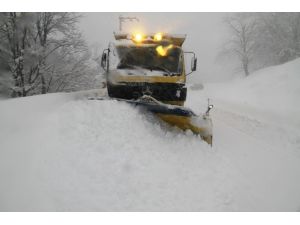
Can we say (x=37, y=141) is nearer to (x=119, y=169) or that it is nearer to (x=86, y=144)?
(x=86, y=144)

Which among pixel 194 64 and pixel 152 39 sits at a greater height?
pixel 152 39

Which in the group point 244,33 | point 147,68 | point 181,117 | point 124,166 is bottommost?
point 124,166

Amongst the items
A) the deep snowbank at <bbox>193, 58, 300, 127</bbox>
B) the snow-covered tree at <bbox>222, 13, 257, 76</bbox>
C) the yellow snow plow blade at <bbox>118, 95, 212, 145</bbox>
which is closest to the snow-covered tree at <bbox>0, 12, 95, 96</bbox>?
the deep snowbank at <bbox>193, 58, 300, 127</bbox>

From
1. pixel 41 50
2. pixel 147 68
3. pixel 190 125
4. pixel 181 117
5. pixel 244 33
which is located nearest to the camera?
pixel 181 117

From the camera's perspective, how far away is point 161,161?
5.59 metres

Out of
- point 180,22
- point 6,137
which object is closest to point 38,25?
point 6,137

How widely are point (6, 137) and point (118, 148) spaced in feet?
6.93

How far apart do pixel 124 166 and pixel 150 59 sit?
3.71 m

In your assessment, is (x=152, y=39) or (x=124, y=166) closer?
(x=124, y=166)

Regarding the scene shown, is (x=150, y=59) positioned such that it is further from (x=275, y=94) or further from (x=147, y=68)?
(x=275, y=94)

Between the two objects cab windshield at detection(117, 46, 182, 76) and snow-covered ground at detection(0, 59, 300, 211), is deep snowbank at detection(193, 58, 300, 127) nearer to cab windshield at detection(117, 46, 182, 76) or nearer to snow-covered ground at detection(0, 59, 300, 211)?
cab windshield at detection(117, 46, 182, 76)

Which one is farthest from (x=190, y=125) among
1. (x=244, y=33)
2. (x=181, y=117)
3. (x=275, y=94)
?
(x=244, y=33)

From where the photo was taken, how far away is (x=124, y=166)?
17.1 feet

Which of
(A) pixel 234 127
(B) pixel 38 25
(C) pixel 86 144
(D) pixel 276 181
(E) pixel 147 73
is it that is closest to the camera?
(C) pixel 86 144
